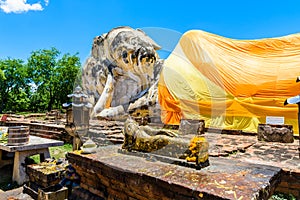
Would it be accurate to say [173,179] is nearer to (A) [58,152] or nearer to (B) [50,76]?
(A) [58,152]

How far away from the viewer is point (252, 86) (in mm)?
7688

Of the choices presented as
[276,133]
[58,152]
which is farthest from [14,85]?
[276,133]

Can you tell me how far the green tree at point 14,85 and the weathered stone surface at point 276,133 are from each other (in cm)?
2431

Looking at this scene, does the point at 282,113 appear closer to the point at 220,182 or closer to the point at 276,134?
the point at 276,134

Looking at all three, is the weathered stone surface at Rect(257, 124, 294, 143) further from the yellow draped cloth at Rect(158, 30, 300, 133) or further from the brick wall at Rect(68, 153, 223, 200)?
the brick wall at Rect(68, 153, 223, 200)

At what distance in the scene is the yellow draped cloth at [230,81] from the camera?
23.9 ft

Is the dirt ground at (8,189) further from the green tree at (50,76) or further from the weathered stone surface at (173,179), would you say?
the green tree at (50,76)

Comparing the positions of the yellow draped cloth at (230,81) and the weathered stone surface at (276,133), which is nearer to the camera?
the weathered stone surface at (276,133)

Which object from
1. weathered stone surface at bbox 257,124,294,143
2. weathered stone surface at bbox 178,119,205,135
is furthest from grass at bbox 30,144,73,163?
weathered stone surface at bbox 257,124,294,143

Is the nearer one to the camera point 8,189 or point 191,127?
point 8,189

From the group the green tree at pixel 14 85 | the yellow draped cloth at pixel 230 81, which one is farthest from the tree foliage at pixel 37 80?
the yellow draped cloth at pixel 230 81

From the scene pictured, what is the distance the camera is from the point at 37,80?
945 inches

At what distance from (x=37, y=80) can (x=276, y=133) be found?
24.2 m

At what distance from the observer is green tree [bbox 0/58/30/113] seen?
23330 mm
